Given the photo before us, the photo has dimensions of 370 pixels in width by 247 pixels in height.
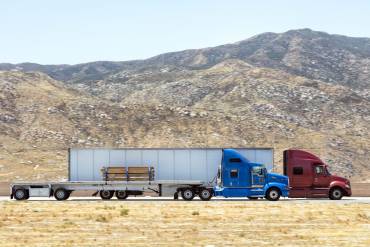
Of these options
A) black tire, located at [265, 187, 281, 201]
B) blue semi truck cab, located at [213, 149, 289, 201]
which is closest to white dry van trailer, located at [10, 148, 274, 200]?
blue semi truck cab, located at [213, 149, 289, 201]

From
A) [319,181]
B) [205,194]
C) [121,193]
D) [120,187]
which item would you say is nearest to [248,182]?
[205,194]

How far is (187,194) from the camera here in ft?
121

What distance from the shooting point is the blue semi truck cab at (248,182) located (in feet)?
119

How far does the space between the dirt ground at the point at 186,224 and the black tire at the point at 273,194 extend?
3.32 meters

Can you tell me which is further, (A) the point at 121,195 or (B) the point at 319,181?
(A) the point at 121,195

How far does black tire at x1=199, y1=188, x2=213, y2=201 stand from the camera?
121 feet

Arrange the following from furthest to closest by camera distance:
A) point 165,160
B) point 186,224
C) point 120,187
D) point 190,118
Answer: point 190,118 → point 165,160 → point 120,187 → point 186,224

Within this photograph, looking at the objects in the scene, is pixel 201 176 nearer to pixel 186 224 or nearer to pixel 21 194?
pixel 21 194

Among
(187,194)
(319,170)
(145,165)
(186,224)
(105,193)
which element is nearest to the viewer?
(186,224)

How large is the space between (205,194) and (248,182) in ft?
9.15

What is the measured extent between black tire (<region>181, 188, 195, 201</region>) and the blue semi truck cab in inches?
58.7

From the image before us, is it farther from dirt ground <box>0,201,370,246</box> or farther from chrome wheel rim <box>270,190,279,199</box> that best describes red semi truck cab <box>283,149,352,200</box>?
dirt ground <box>0,201,370,246</box>

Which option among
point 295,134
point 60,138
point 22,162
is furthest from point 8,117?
point 295,134

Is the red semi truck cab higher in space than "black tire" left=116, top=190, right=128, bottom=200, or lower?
higher
